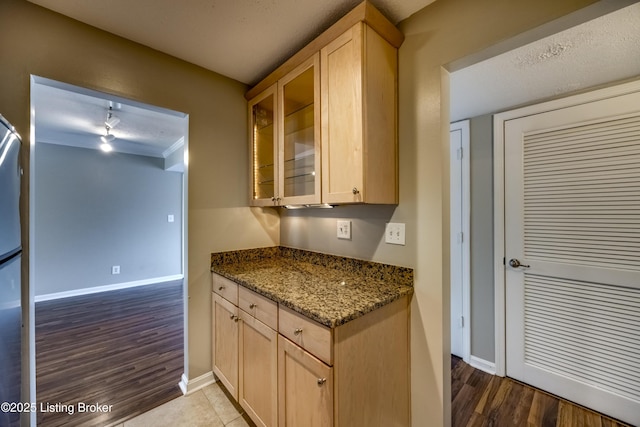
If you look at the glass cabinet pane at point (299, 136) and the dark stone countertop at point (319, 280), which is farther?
the glass cabinet pane at point (299, 136)

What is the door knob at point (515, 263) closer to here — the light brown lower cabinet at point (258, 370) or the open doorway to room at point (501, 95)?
the open doorway to room at point (501, 95)

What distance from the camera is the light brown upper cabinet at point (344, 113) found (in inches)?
49.1

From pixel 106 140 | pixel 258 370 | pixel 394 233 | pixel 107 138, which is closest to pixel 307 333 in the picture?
pixel 258 370

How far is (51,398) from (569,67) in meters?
4.09

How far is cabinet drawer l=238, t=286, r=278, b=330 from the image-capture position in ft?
4.21

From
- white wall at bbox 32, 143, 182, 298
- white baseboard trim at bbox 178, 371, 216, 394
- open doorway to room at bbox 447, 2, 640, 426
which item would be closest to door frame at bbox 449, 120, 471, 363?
open doorway to room at bbox 447, 2, 640, 426

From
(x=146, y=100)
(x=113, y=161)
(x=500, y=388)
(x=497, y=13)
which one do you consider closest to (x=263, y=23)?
(x=146, y=100)

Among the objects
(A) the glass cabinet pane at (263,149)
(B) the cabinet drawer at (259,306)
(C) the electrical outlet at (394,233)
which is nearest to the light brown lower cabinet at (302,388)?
(B) the cabinet drawer at (259,306)

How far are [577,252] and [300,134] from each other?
2.12 metres

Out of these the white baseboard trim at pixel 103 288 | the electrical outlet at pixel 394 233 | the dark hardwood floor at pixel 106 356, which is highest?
the electrical outlet at pixel 394 233

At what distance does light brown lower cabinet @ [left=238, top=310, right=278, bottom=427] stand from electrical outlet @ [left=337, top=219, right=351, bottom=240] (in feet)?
2.47

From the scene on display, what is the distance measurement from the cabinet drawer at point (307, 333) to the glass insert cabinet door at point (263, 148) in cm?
86

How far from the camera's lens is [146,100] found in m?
1.68

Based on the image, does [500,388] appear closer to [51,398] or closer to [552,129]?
[552,129]
